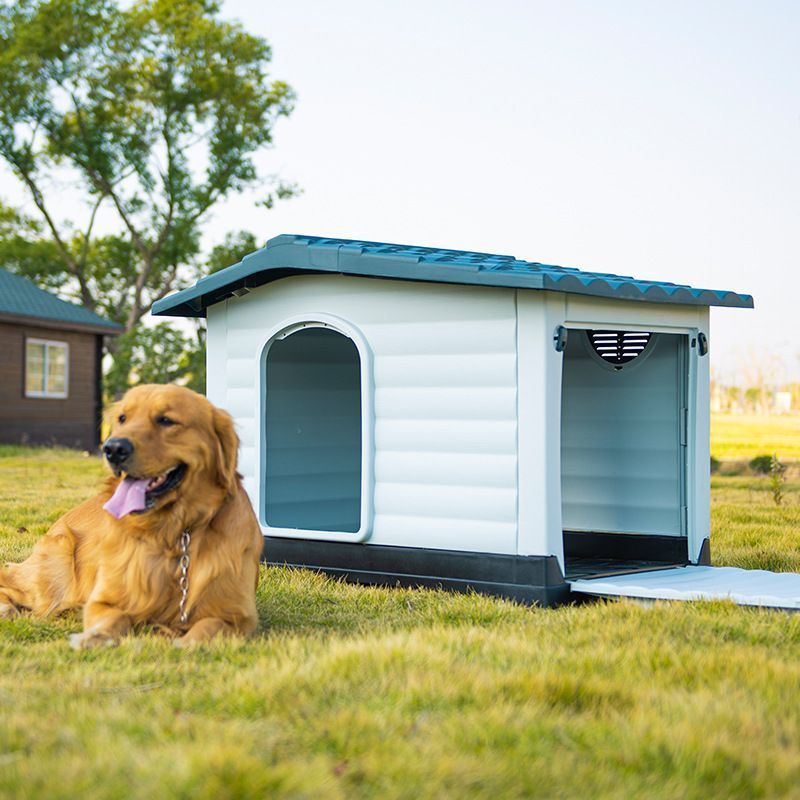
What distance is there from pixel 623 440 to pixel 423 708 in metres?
4.42

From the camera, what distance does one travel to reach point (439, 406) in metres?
6.29

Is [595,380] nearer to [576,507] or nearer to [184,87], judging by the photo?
[576,507]

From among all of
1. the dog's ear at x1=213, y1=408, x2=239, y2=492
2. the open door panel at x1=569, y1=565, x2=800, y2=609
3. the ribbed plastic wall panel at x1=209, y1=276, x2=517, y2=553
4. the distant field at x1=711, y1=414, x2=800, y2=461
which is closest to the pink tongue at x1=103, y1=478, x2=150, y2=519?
the dog's ear at x1=213, y1=408, x2=239, y2=492

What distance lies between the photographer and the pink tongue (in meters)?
4.58

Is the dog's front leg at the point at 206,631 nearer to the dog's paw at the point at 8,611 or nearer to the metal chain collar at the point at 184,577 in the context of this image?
the metal chain collar at the point at 184,577

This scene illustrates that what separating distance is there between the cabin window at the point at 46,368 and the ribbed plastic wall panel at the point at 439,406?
18.8 meters

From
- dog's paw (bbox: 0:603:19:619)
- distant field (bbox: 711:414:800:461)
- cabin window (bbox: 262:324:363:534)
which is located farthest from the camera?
distant field (bbox: 711:414:800:461)

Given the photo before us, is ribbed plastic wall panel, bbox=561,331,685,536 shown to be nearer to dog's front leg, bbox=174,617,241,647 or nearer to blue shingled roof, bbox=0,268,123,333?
dog's front leg, bbox=174,617,241,647

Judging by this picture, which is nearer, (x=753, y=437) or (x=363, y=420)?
(x=363, y=420)

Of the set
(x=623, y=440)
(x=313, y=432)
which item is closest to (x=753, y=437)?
(x=623, y=440)

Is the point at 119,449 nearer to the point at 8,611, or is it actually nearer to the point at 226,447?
the point at 226,447

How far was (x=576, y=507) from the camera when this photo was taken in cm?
788

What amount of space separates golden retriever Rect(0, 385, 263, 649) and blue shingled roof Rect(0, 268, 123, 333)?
61.7ft

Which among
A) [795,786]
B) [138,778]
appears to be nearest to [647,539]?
[795,786]
